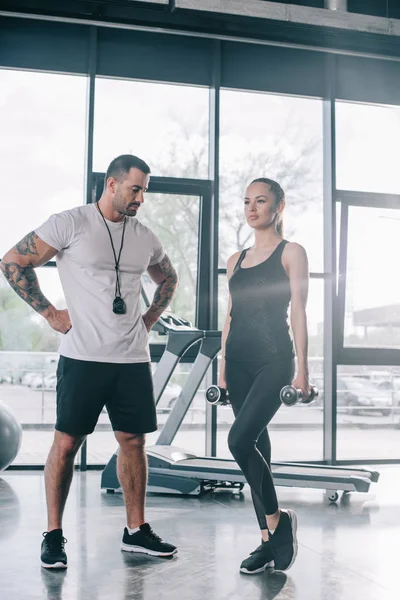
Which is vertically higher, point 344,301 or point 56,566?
point 344,301

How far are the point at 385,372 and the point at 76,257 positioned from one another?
3.81 meters

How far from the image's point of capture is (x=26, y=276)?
9.15 feet

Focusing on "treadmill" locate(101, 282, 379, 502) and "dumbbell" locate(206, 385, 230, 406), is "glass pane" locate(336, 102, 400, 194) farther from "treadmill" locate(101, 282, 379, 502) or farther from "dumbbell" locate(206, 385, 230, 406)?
"dumbbell" locate(206, 385, 230, 406)

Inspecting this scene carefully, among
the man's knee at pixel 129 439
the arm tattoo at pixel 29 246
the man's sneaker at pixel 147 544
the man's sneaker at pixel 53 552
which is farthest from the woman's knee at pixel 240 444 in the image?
the arm tattoo at pixel 29 246

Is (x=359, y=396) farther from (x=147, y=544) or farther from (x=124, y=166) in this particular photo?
(x=124, y=166)

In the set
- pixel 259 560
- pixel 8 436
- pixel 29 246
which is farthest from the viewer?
pixel 8 436

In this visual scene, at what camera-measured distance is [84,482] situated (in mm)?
4770

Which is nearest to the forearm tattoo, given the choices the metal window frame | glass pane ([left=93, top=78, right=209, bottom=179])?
glass pane ([left=93, top=78, right=209, bottom=179])

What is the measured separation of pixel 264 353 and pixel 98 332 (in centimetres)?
67

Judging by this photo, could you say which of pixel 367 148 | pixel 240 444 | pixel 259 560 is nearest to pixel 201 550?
pixel 259 560

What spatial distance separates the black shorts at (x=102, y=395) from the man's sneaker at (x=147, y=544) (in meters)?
0.43

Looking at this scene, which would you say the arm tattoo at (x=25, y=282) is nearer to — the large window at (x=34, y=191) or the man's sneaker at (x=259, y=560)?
the man's sneaker at (x=259, y=560)

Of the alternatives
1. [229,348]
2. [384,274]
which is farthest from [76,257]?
[384,274]

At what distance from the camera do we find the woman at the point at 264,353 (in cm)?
254
